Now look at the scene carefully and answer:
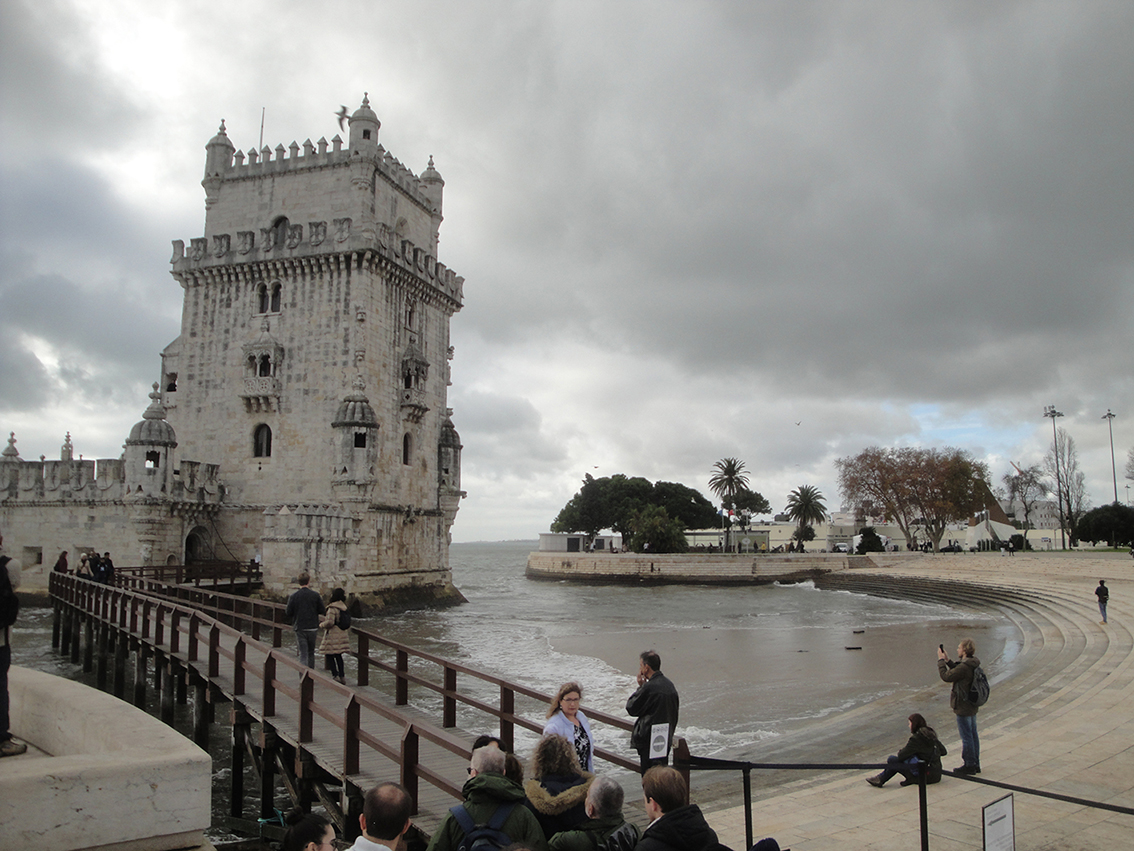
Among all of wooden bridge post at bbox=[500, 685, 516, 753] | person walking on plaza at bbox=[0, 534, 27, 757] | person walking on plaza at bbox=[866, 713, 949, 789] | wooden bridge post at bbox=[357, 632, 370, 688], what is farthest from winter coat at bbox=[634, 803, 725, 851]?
wooden bridge post at bbox=[357, 632, 370, 688]

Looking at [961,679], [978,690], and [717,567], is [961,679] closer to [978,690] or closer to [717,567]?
[978,690]

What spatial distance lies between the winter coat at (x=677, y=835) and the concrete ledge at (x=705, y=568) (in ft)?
181

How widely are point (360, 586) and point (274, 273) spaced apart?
13551mm

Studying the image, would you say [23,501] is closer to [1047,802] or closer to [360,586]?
[360,586]

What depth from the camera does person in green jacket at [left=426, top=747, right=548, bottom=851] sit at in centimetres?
429

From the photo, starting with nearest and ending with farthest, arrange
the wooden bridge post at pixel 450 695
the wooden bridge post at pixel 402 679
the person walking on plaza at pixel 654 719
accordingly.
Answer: the person walking on plaza at pixel 654 719 → the wooden bridge post at pixel 450 695 → the wooden bridge post at pixel 402 679

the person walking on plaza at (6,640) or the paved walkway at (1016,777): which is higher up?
the person walking on plaza at (6,640)

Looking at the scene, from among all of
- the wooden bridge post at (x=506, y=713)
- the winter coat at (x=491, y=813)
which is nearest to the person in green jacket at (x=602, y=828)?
the winter coat at (x=491, y=813)

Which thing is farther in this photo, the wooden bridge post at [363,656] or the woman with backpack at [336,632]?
the woman with backpack at [336,632]

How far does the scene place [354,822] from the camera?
24.8 feet

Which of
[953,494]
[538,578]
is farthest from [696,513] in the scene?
[953,494]

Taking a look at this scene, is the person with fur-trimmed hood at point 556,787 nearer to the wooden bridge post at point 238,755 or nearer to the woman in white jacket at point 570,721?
the woman in white jacket at point 570,721

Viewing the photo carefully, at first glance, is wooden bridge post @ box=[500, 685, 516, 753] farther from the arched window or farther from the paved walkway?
the arched window

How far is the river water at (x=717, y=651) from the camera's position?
1437cm
